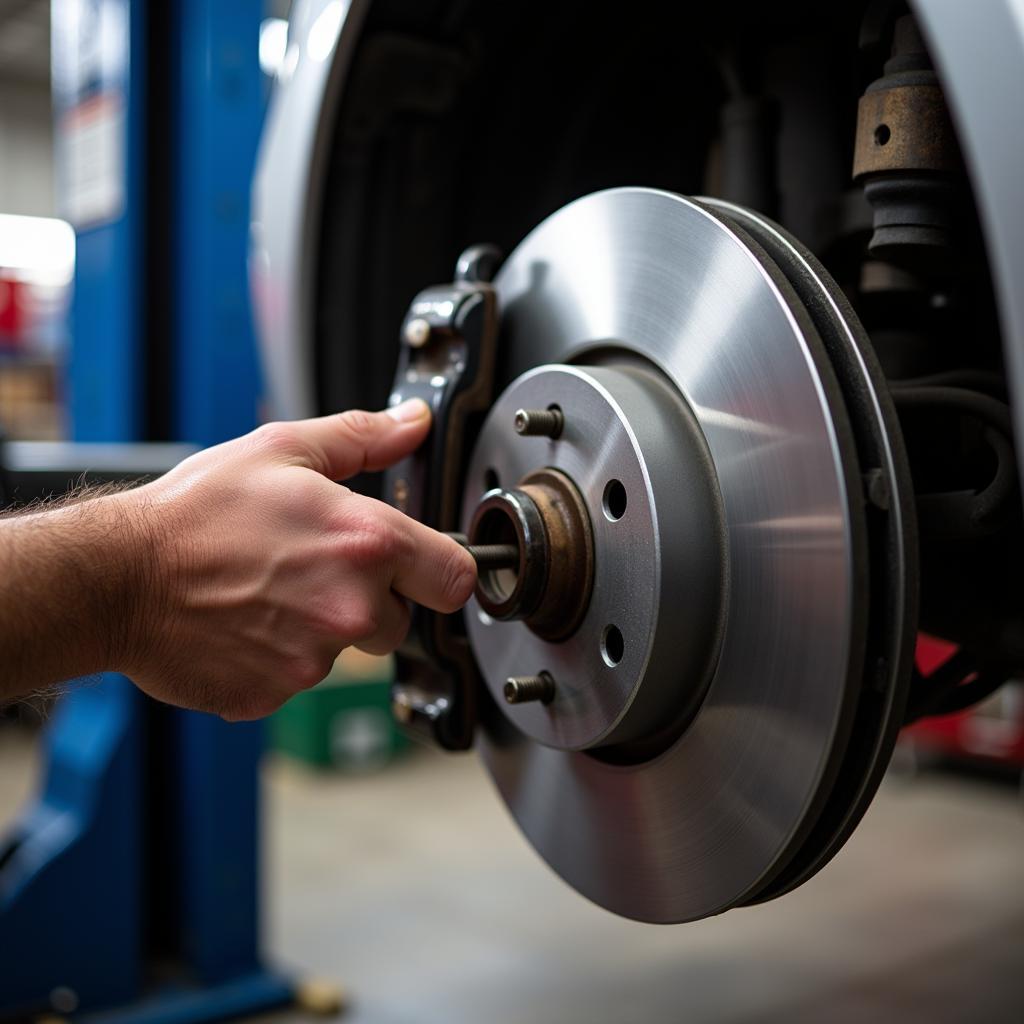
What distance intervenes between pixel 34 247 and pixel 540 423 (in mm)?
8405

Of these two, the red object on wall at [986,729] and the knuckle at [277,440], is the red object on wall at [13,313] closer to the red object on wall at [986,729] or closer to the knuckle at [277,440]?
the red object on wall at [986,729]

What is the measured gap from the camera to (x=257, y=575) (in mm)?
554

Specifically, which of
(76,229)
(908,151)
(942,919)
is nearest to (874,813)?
(942,919)

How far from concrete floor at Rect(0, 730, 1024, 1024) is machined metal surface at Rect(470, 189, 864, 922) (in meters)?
1.06

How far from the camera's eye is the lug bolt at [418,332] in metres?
0.75

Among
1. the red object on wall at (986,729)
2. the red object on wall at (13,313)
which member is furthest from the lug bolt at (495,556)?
the red object on wall at (13,313)

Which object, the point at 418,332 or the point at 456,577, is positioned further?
the point at 418,332

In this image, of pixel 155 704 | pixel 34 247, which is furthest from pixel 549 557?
pixel 34 247

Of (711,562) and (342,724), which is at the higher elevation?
(711,562)

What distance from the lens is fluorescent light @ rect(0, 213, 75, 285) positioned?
7867 millimetres

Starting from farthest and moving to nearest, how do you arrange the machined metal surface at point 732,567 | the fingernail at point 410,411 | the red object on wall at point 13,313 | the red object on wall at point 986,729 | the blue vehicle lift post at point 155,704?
the red object on wall at point 13,313
the red object on wall at point 986,729
the blue vehicle lift post at point 155,704
the fingernail at point 410,411
the machined metal surface at point 732,567

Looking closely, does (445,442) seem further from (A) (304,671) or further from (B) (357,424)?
(A) (304,671)

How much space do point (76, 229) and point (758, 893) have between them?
154 centimetres

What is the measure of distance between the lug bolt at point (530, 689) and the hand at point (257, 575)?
0.25ft
